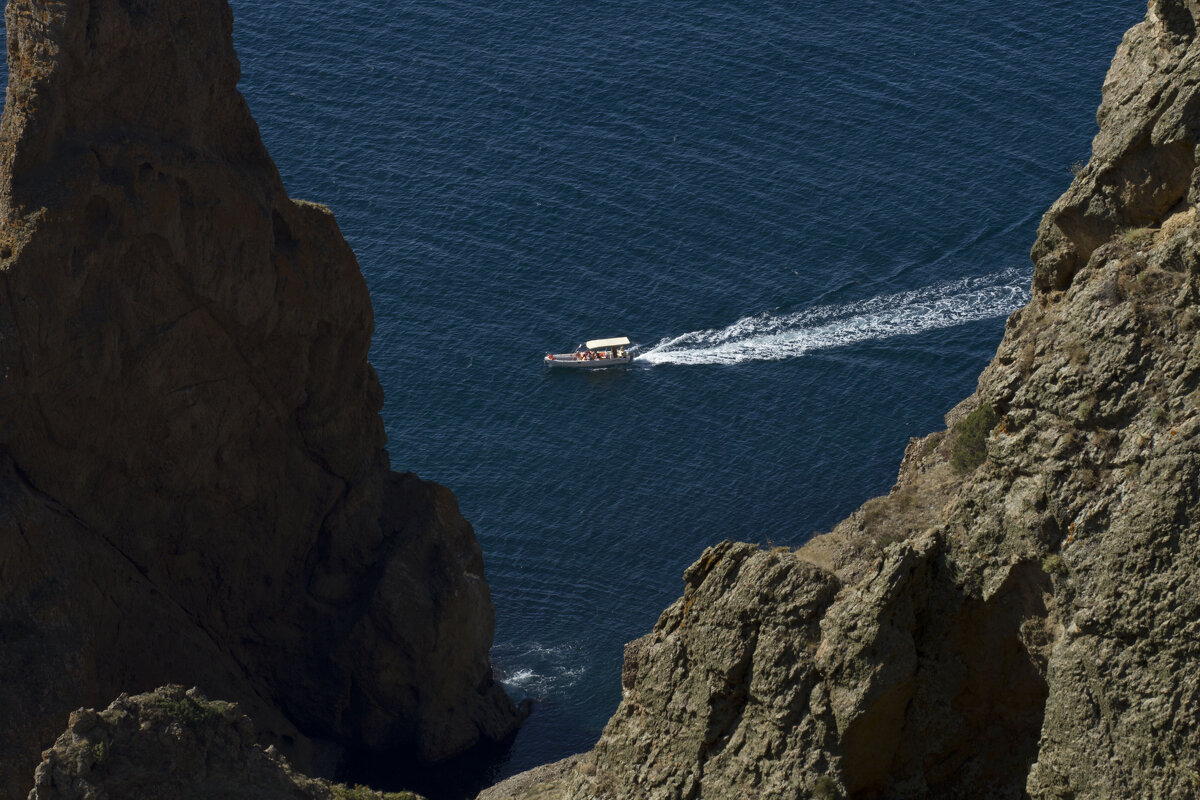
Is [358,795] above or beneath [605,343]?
beneath

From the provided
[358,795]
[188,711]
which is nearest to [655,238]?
[358,795]

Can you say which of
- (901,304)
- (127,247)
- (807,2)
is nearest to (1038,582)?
(127,247)

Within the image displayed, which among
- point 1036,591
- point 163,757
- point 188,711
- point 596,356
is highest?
point 596,356

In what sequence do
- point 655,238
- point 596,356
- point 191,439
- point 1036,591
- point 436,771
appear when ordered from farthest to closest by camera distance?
point 655,238 < point 596,356 < point 436,771 < point 191,439 < point 1036,591

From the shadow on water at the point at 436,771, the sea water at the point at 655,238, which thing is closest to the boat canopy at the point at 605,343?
the sea water at the point at 655,238

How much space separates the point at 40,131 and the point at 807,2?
410ft

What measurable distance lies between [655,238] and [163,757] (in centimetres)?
9879

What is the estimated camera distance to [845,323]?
137m

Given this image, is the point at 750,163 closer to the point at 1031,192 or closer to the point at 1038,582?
the point at 1031,192

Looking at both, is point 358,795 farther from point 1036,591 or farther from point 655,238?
point 655,238

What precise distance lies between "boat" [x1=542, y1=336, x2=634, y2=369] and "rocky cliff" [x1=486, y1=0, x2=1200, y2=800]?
271 ft

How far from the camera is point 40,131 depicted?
6862 cm

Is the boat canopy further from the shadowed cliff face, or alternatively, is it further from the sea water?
the shadowed cliff face

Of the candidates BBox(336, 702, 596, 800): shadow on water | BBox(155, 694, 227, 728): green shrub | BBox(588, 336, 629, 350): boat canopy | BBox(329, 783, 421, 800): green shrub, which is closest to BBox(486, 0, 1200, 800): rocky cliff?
BBox(155, 694, 227, 728): green shrub
